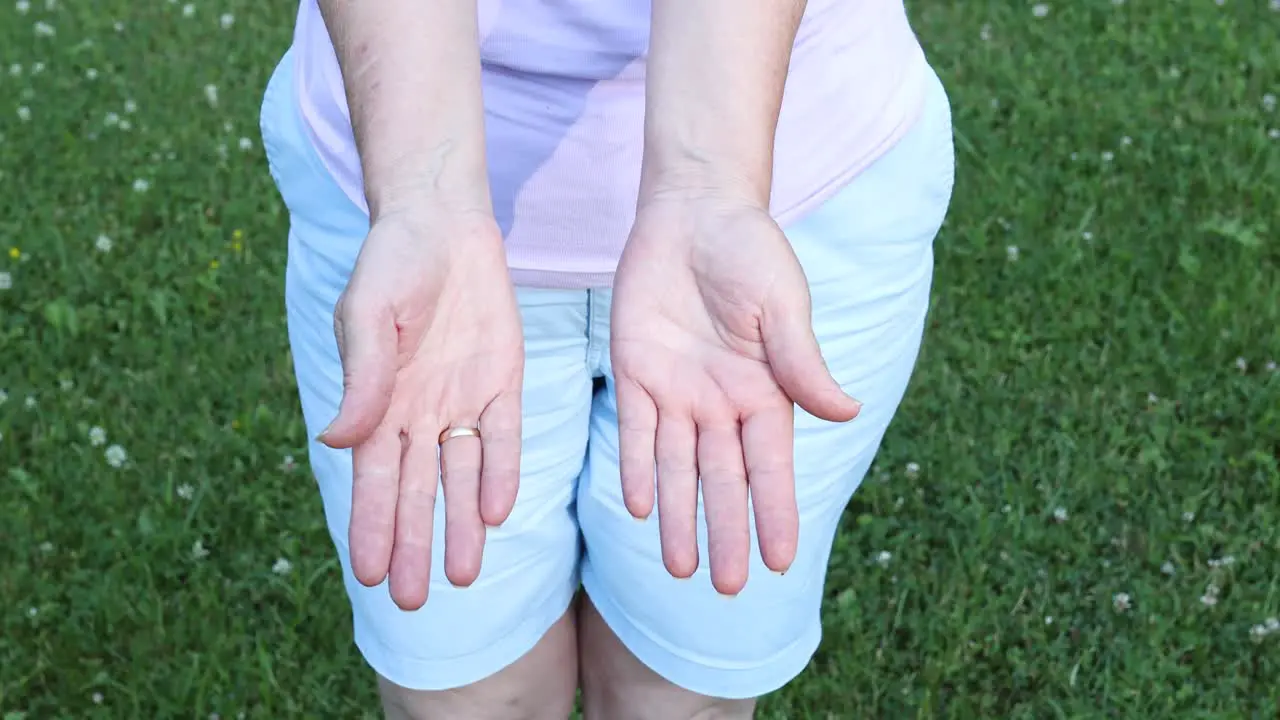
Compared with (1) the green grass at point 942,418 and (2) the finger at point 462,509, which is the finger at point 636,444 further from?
(1) the green grass at point 942,418

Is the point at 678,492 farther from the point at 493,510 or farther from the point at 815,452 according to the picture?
the point at 815,452

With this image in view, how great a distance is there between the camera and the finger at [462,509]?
56.5 inches

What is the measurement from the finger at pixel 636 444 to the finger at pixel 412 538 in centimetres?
20

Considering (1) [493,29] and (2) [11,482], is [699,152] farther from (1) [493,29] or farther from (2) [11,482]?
(2) [11,482]

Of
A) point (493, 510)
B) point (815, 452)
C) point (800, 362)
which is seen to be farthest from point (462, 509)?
point (815, 452)

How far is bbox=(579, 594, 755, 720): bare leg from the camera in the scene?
1878 millimetres

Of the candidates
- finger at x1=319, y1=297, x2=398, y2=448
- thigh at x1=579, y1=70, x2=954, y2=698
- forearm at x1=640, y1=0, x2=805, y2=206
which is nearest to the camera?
finger at x1=319, y1=297, x2=398, y2=448

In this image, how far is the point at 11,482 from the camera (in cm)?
335

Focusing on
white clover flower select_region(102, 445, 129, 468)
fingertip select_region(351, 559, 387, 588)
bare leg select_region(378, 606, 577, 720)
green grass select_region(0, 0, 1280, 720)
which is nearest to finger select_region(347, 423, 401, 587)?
fingertip select_region(351, 559, 387, 588)

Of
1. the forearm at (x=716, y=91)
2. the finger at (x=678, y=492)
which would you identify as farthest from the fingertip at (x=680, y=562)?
the forearm at (x=716, y=91)

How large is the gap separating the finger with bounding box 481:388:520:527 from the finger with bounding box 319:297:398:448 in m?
0.11

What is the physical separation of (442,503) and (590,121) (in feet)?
1.63

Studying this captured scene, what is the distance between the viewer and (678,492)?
1438 millimetres

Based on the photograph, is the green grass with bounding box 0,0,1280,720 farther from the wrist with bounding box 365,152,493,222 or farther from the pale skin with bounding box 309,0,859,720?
the wrist with bounding box 365,152,493,222
